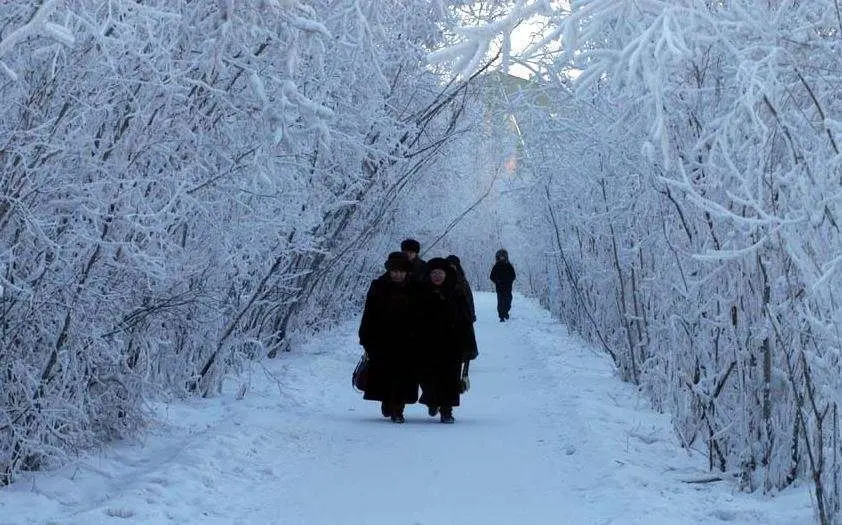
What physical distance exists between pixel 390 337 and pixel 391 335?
0.02 m

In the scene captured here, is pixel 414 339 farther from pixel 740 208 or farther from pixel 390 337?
pixel 740 208

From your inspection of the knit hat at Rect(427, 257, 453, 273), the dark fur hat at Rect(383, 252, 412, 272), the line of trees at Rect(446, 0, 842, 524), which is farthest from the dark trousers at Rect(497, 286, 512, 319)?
the line of trees at Rect(446, 0, 842, 524)

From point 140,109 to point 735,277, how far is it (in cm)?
377

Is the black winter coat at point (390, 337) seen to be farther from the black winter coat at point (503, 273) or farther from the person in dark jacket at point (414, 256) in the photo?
the black winter coat at point (503, 273)

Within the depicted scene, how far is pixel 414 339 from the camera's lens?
12.9 meters

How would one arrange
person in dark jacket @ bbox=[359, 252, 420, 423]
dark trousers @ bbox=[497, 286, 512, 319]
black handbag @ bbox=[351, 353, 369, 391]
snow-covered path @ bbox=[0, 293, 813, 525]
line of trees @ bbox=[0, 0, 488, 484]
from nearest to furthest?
line of trees @ bbox=[0, 0, 488, 484] < snow-covered path @ bbox=[0, 293, 813, 525] < person in dark jacket @ bbox=[359, 252, 420, 423] < black handbag @ bbox=[351, 353, 369, 391] < dark trousers @ bbox=[497, 286, 512, 319]

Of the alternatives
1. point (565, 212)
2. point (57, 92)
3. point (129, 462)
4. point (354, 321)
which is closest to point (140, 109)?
point (57, 92)

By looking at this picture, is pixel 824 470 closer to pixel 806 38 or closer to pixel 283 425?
pixel 806 38

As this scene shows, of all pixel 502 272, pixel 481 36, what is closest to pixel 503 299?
pixel 502 272

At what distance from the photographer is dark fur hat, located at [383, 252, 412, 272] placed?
1282 cm

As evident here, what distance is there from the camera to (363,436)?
1116 centimetres

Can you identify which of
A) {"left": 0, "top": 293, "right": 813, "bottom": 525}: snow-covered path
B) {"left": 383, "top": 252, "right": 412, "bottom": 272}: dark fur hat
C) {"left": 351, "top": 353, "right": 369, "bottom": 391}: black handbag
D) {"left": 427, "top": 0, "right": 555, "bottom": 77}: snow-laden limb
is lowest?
{"left": 0, "top": 293, "right": 813, "bottom": 525}: snow-covered path

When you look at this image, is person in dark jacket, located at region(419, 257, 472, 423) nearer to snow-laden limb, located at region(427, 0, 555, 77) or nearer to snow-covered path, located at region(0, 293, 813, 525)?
snow-covered path, located at region(0, 293, 813, 525)

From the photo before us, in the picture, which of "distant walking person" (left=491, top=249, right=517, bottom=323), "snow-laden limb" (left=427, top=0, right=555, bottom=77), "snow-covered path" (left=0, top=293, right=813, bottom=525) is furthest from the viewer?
"distant walking person" (left=491, top=249, right=517, bottom=323)
